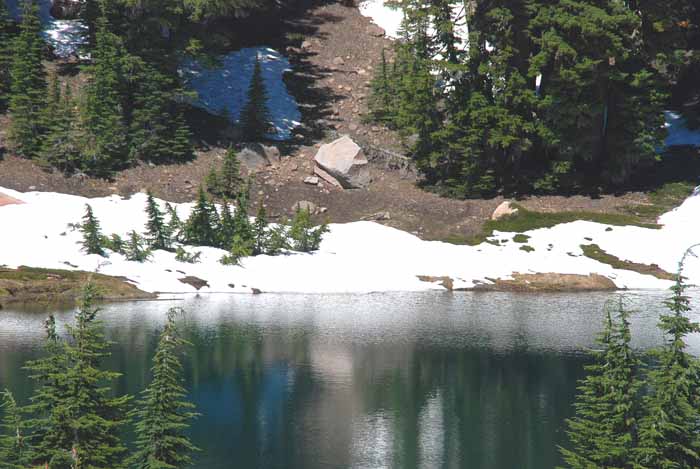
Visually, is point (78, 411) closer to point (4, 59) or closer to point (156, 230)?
point (156, 230)

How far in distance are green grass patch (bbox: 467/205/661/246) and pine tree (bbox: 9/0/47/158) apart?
28.6 metres

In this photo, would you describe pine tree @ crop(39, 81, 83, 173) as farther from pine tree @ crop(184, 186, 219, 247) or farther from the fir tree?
the fir tree

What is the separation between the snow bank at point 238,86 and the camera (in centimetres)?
6718

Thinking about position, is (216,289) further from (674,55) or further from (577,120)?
(674,55)

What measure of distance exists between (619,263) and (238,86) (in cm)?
3304

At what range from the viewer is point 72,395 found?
1809cm

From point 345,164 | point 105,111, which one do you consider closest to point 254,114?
point 345,164

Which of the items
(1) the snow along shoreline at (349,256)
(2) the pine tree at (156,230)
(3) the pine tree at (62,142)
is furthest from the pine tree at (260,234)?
(3) the pine tree at (62,142)

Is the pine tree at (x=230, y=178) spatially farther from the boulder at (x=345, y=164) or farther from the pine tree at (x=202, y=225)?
the boulder at (x=345, y=164)

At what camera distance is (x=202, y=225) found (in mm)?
49812

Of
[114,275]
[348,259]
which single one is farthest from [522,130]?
[114,275]

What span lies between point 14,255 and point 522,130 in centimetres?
3372

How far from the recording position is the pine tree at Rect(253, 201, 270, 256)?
50.2 metres

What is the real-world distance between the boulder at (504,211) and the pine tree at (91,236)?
24.9 m
